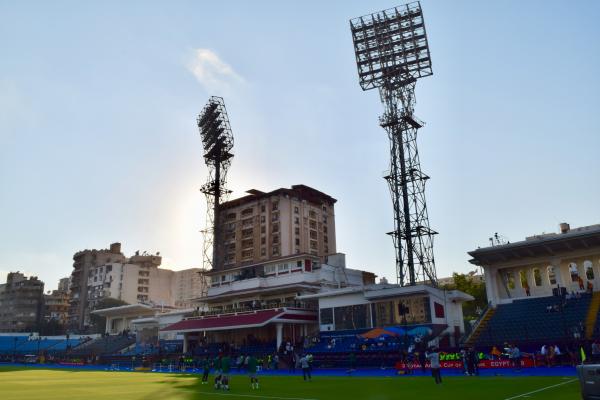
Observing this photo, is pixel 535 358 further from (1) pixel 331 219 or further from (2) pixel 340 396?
(1) pixel 331 219

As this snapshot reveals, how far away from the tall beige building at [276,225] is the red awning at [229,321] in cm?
3232

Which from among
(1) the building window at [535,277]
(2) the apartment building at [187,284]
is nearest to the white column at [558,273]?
(1) the building window at [535,277]

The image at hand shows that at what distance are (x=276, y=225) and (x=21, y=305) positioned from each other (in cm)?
9857

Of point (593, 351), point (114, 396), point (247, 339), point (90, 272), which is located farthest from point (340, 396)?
point (90, 272)

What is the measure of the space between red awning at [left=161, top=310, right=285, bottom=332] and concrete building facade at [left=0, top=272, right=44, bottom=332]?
343 feet

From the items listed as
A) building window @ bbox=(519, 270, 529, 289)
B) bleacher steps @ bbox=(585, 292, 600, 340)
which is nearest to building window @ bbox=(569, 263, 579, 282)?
building window @ bbox=(519, 270, 529, 289)

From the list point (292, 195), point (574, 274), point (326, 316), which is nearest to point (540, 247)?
point (326, 316)

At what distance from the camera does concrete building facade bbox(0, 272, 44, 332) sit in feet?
491

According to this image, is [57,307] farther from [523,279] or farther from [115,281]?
[523,279]

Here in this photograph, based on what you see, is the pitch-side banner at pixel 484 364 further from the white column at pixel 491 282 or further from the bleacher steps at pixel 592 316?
the white column at pixel 491 282

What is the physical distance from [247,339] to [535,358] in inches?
1532

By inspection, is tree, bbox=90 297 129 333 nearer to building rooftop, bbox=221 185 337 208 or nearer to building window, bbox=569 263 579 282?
building rooftop, bbox=221 185 337 208

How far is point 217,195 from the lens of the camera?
288 ft

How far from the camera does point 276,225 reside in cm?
10325
